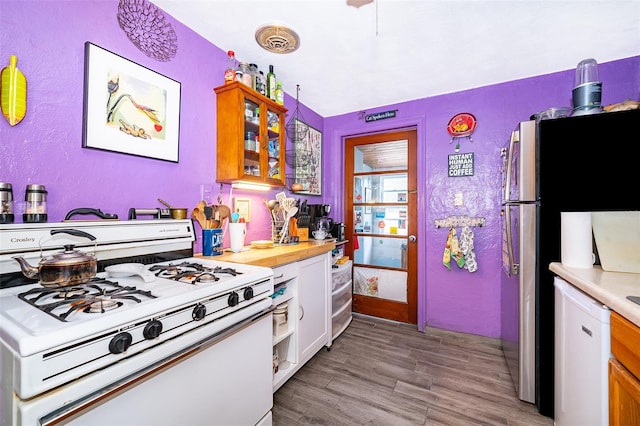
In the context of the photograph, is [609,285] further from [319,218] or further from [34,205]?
[34,205]

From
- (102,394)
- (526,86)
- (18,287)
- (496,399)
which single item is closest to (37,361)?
(102,394)

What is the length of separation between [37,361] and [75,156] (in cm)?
105

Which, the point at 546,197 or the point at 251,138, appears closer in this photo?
the point at 546,197

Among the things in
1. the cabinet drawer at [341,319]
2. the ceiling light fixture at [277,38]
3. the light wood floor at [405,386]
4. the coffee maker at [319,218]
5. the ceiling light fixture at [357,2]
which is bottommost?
the light wood floor at [405,386]

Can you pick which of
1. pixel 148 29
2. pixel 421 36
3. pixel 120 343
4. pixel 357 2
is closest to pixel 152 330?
pixel 120 343

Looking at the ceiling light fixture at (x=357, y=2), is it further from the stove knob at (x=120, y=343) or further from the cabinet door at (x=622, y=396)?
the cabinet door at (x=622, y=396)

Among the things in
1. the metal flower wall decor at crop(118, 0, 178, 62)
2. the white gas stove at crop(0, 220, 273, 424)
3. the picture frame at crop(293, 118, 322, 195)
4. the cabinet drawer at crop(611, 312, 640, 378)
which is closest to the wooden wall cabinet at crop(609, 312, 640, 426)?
the cabinet drawer at crop(611, 312, 640, 378)

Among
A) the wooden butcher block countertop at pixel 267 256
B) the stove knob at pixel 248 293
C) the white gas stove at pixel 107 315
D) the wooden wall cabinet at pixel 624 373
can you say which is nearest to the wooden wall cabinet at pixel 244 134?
the wooden butcher block countertop at pixel 267 256

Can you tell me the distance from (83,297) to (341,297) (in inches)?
87.2

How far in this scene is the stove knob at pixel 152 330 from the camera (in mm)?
807

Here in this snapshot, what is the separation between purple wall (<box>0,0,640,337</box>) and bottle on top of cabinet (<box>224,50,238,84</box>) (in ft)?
0.25

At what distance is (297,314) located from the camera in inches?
75.4

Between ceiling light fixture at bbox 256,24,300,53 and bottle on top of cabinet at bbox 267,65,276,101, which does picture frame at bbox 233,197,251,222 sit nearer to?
bottle on top of cabinet at bbox 267,65,276,101

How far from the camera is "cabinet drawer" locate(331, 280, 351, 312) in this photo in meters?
2.57
